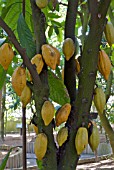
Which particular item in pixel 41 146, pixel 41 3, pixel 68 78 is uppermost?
pixel 41 3

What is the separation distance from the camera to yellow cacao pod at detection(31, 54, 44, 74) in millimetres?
458

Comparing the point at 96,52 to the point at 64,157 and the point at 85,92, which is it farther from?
the point at 64,157

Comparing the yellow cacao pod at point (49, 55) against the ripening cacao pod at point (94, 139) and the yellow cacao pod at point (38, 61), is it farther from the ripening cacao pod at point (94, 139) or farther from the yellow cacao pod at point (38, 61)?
the ripening cacao pod at point (94, 139)

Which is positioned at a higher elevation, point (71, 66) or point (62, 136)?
point (71, 66)

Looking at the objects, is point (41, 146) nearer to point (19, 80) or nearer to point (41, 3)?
point (19, 80)

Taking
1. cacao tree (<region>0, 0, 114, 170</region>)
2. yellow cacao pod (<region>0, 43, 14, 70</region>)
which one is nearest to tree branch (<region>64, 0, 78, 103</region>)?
cacao tree (<region>0, 0, 114, 170</region>)

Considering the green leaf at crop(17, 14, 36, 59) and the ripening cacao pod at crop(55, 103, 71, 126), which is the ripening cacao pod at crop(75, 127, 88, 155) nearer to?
the ripening cacao pod at crop(55, 103, 71, 126)

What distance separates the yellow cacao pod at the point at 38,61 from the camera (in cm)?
Answer: 46

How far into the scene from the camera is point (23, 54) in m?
0.42

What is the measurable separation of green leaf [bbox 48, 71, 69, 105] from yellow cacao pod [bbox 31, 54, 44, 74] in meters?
0.06

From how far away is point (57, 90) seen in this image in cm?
54

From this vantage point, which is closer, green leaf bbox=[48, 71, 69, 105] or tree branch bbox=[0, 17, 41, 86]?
tree branch bbox=[0, 17, 41, 86]

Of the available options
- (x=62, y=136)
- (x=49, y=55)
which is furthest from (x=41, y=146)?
(x=49, y=55)

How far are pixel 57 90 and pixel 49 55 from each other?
95 mm
